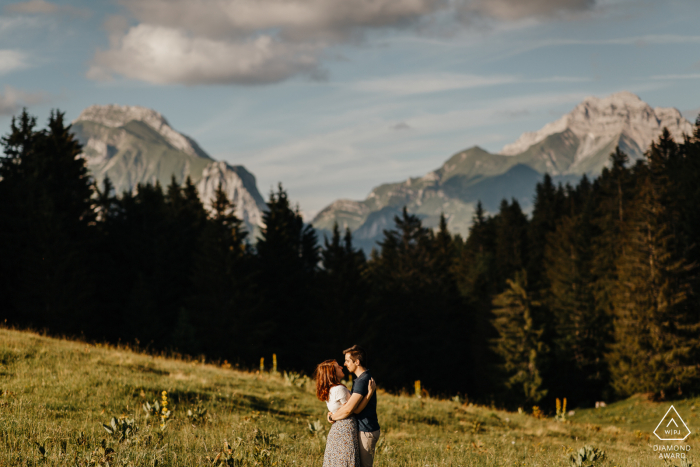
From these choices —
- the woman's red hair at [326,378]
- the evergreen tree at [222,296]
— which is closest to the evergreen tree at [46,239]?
the evergreen tree at [222,296]

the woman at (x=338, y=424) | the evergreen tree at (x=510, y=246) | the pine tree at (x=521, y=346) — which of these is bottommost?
the pine tree at (x=521, y=346)

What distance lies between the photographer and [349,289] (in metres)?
43.2

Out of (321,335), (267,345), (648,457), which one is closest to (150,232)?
(267,345)

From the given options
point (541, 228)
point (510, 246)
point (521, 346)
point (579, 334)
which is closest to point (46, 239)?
point (521, 346)

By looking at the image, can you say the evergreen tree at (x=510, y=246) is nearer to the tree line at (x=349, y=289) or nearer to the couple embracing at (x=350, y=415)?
the tree line at (x=349, y=289)

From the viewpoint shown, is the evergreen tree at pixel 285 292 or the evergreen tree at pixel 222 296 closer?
the evergreen tree at pixel 222 296

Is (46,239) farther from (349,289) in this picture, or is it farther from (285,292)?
(349,289)

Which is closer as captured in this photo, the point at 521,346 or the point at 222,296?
the point at 222,296

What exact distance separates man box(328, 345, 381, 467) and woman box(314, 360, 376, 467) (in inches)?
3.6

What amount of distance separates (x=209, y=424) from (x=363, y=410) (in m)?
5.59

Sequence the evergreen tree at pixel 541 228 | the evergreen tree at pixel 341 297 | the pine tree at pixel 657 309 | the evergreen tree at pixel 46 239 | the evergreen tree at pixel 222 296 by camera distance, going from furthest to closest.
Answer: the evergreen tree at pixel 541 228
the evergreen tree at pixel 341 297
the evergreen tree at pixel 222 296
the pine tree at pixel 657 309
the evergreen tree at pixel 46 239

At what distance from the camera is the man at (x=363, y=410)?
6172 millimetres

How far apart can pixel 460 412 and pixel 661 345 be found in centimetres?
2471

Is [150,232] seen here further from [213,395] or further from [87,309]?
[213,395]
